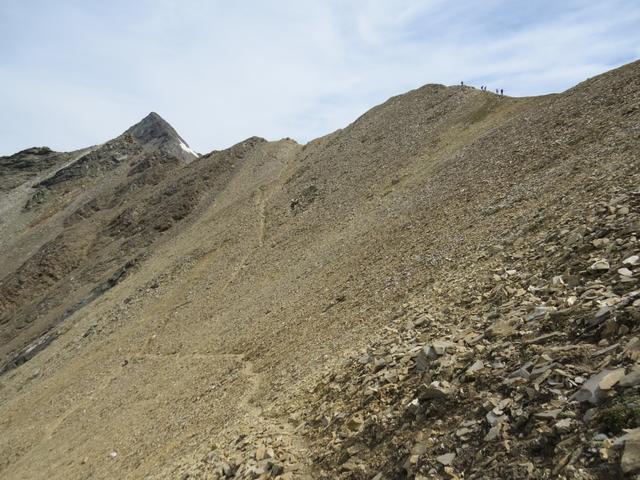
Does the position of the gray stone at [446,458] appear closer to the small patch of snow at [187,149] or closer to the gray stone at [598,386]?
the gray stone at [598,386]

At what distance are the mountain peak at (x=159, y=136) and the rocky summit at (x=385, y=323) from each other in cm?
4217

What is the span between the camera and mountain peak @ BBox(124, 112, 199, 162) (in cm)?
8675

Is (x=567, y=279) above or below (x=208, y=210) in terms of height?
below

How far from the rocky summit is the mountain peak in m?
42.2

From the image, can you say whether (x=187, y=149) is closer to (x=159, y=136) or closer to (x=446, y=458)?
(x=159, y=136)

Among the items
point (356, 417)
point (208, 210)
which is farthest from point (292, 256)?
point (208, 210)

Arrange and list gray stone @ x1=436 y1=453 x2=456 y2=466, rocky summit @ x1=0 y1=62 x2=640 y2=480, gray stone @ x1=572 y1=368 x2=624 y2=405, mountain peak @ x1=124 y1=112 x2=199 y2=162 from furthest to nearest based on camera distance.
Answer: mountain peak @ x1=124 y1=112 x2=199 y2=162, rocky summit @ x1=0 y1=62 x2=640 y2=480, gray stone @ x1=436 y1=453 x2=456 y2=466, gray stone @ x1=572 y1=368 x2=624 y2=405

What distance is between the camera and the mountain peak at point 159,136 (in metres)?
86.8

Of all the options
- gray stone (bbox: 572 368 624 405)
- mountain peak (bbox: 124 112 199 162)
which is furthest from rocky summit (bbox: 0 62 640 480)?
mountain peak (bbox: 124 112 199 162)

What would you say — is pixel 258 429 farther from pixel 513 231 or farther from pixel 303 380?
pixel 513 231

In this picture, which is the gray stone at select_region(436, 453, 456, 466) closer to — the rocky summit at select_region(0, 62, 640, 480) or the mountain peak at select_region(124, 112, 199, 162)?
the rocky summit at select_region(0, 62, 640, 480)

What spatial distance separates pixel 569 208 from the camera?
13.4 metres

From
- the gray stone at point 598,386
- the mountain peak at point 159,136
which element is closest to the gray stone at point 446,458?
the gray stone at point 598,386

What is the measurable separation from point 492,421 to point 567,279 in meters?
3.91
